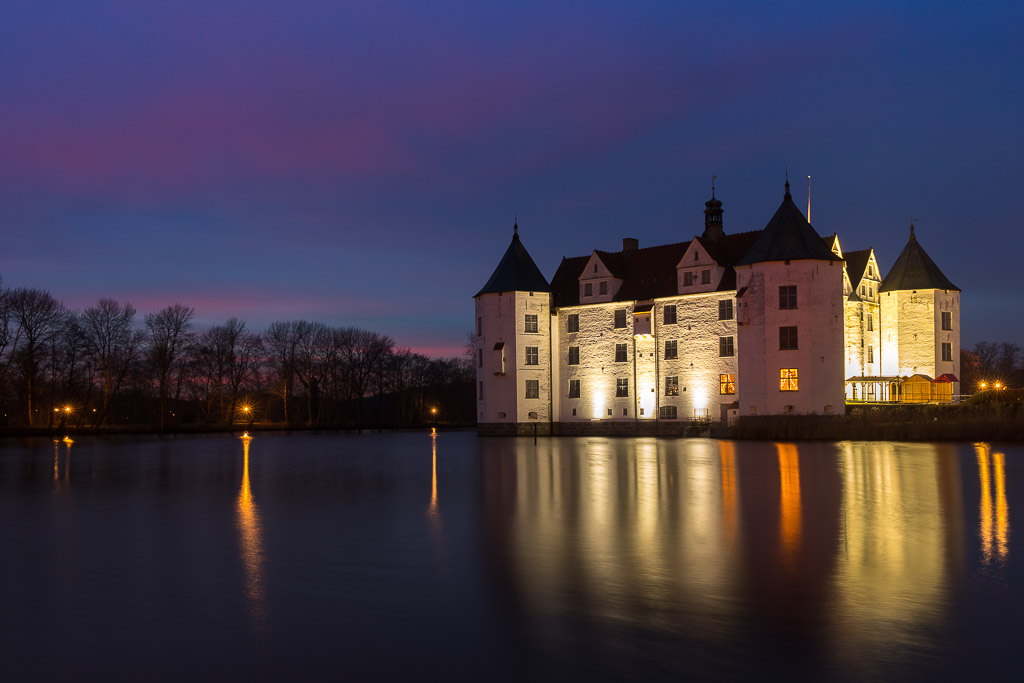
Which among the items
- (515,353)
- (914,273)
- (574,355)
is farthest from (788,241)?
(515,353)

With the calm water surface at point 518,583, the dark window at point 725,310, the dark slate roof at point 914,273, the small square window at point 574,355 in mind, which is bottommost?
the calm water surface at point 518,583

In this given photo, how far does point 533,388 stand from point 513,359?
2526 mm

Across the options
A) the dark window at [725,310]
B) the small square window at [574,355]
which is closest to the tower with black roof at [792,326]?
the dark window at [725,310]

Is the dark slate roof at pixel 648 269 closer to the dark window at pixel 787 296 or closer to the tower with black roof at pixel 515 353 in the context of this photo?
the tower with black roof at pixel 515 353

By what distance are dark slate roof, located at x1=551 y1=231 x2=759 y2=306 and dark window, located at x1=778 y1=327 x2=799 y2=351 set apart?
230 inches

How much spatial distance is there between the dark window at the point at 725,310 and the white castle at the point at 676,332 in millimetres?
65

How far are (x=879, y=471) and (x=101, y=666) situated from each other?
20.3 metres

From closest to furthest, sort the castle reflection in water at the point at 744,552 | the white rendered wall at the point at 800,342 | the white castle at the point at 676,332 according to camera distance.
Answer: the castle reflection in water at the point at 744,552 → the white rendered wall at the point at 800,342 → the white castle at the point at 676,332

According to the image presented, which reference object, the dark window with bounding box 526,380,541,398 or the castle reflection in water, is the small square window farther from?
the castle reflection in water

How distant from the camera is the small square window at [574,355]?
200ft

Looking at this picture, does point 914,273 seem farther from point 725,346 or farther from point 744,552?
point 744,552

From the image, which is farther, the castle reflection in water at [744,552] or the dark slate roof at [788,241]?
the dark slate roof at [788,241]

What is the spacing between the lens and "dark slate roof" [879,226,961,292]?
59312mm

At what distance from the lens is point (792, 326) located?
49312mm
